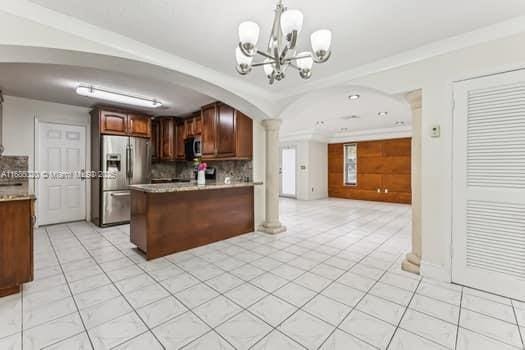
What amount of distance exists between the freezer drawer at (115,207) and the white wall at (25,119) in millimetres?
1331

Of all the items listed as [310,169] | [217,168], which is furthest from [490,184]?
[310,169]

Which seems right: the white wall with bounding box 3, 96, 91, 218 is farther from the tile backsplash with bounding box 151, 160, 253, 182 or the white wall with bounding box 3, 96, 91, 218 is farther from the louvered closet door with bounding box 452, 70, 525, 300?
the louvered closet door with bounding box 452, 70, 525, 300

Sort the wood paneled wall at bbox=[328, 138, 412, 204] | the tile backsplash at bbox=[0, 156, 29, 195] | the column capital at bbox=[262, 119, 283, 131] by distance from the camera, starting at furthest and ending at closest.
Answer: the wood paneled wall at bbox=[328, 138, 412, 204]
the column capital at bbox=[262, 119, 283, 131]
the tile backsplash at bbox=[0, 156, 29, 195]

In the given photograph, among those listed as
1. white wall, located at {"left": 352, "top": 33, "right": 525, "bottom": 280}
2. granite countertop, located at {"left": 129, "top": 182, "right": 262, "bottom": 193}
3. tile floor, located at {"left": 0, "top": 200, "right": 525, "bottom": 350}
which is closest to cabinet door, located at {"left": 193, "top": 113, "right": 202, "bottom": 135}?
granite countertop, located at {"left": 129, "top": 182, "right": 262, "bottom": 193}

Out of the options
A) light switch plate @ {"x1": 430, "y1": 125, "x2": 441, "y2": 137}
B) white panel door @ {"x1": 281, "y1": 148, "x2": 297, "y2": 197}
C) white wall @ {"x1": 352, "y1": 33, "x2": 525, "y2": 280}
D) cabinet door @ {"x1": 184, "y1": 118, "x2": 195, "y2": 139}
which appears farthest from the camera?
white panel door @ {"x1": 281, "y1": 148, "x2": 297, "y2": 197}

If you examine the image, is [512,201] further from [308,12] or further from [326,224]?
[326,224]

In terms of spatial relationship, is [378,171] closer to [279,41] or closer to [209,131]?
[209,131]

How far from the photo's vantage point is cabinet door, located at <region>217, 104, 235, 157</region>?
399cm

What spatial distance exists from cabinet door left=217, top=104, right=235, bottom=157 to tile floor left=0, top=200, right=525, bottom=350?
1.74 meters

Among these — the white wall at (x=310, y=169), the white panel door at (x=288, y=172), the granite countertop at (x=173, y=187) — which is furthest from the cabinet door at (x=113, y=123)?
the white panel door at (x=288, y=172)

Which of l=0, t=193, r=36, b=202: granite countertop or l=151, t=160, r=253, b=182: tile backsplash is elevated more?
l=151, t=160, r=253, b=182: tile backsplash

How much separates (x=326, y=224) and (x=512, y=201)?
2.94 metres

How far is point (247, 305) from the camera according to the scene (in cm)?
189

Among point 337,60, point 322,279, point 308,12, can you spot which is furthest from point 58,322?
point 337,60
